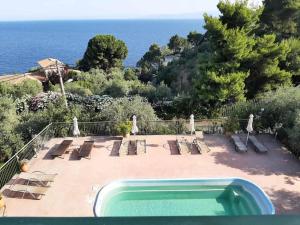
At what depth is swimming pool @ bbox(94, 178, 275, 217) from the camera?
10.6 meters

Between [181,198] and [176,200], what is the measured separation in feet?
0.79

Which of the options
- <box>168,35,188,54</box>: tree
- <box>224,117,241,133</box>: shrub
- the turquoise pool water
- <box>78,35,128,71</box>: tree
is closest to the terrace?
the turquoise pool water

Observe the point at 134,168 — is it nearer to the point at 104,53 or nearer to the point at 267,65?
the point at 267,65

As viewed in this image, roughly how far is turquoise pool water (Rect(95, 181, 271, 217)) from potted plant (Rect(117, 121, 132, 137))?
13.9ft

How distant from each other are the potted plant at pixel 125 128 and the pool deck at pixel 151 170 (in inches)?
22.8

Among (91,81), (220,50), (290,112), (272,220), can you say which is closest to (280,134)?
(290,112)

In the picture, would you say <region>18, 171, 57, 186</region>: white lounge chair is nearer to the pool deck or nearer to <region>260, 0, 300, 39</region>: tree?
the pool deck

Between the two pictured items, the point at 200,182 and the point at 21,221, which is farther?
the point at 200,182

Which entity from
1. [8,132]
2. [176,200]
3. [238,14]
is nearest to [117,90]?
[238,14]

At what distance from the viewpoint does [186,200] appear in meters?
11.4

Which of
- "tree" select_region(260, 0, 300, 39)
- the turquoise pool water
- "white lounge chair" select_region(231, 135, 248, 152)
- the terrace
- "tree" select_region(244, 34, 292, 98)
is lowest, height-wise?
the turquoise pool water

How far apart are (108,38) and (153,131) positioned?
33.6m

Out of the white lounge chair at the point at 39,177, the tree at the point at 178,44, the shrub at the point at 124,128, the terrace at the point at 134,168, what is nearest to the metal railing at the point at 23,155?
the terrace at the point at 134,168

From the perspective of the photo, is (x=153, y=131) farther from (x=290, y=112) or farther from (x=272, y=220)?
(x=272, y=220)
